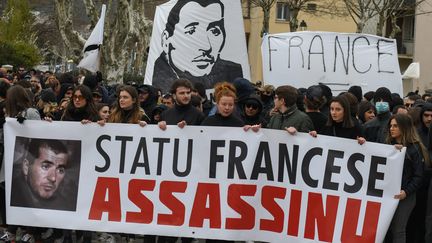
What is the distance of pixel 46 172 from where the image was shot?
7.89m

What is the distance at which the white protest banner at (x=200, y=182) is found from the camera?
7.25 m

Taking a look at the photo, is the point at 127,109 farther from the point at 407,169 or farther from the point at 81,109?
the point at 407,169

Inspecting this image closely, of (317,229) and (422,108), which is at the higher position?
(422,108)

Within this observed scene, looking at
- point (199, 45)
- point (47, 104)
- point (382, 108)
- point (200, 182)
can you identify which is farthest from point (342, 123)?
point (199, 45)

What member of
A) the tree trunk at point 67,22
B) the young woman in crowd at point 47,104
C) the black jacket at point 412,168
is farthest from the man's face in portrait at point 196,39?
the tree trunk at point 67,22

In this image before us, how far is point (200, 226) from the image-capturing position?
24.8 ft

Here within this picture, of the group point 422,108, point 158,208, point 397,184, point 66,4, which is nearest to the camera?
point 397,184

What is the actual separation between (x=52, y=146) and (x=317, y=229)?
8.23ft

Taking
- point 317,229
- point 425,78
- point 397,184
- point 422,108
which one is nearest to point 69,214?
point 317,229

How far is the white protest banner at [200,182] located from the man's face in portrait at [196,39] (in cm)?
439

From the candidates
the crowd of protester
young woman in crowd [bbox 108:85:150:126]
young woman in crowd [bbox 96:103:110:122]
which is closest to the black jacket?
the crowd of protester

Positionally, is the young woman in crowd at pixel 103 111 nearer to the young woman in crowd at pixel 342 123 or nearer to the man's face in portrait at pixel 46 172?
the man's face in portrait at pixel 46 172

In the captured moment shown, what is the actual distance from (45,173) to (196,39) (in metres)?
4.73

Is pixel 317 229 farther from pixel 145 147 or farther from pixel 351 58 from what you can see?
pixel 351 58
